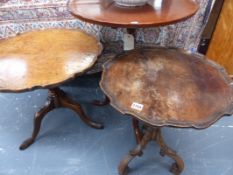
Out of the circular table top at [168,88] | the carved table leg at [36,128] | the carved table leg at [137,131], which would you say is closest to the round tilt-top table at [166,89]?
the circular table top at [168,88]

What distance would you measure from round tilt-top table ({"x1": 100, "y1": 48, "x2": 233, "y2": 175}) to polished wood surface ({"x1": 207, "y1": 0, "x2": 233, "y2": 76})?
62cm

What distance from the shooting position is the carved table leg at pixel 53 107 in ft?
4.68

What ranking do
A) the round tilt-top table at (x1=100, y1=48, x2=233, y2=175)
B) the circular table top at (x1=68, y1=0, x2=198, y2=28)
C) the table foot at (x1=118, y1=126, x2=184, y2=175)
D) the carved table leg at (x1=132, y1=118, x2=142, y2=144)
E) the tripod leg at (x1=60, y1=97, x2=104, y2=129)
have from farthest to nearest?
the tripod leg at (x1=60, y1=97, x2=104, y2=129), the carved table leg at (x1=132, y1=118, x2=142, y2=144), the table foot at (x1=118, y1=126, x2=184, y2=175), the circular table top at (x1=68, y1=0, x2=198, y2=28), the round tilt-top table at (x1=100, y1=48, x2=233, y2=175)

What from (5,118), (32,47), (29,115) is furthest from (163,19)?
(5,118)

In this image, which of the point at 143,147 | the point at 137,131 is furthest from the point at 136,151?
the point at 137,131

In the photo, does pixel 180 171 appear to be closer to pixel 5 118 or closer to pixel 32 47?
pixel 32 47

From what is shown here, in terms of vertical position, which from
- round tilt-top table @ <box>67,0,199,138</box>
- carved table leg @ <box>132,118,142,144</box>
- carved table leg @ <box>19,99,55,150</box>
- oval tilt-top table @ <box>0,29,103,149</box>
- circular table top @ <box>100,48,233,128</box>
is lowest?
carved table leg @ <box>19,99,55,150</box>

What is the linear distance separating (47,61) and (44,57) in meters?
0.04

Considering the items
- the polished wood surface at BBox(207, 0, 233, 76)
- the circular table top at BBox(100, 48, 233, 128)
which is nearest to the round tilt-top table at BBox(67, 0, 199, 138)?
the circular table top at BBox(100, 48, 233, 128)

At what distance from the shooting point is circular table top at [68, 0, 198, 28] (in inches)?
42.1

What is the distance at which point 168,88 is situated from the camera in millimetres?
991

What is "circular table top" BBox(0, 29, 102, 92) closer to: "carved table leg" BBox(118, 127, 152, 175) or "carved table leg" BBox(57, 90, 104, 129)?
"carved table leg" BBox(57, 90, 104, 129)

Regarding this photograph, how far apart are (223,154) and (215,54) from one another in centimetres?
78

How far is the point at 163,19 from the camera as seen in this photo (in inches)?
42.6
